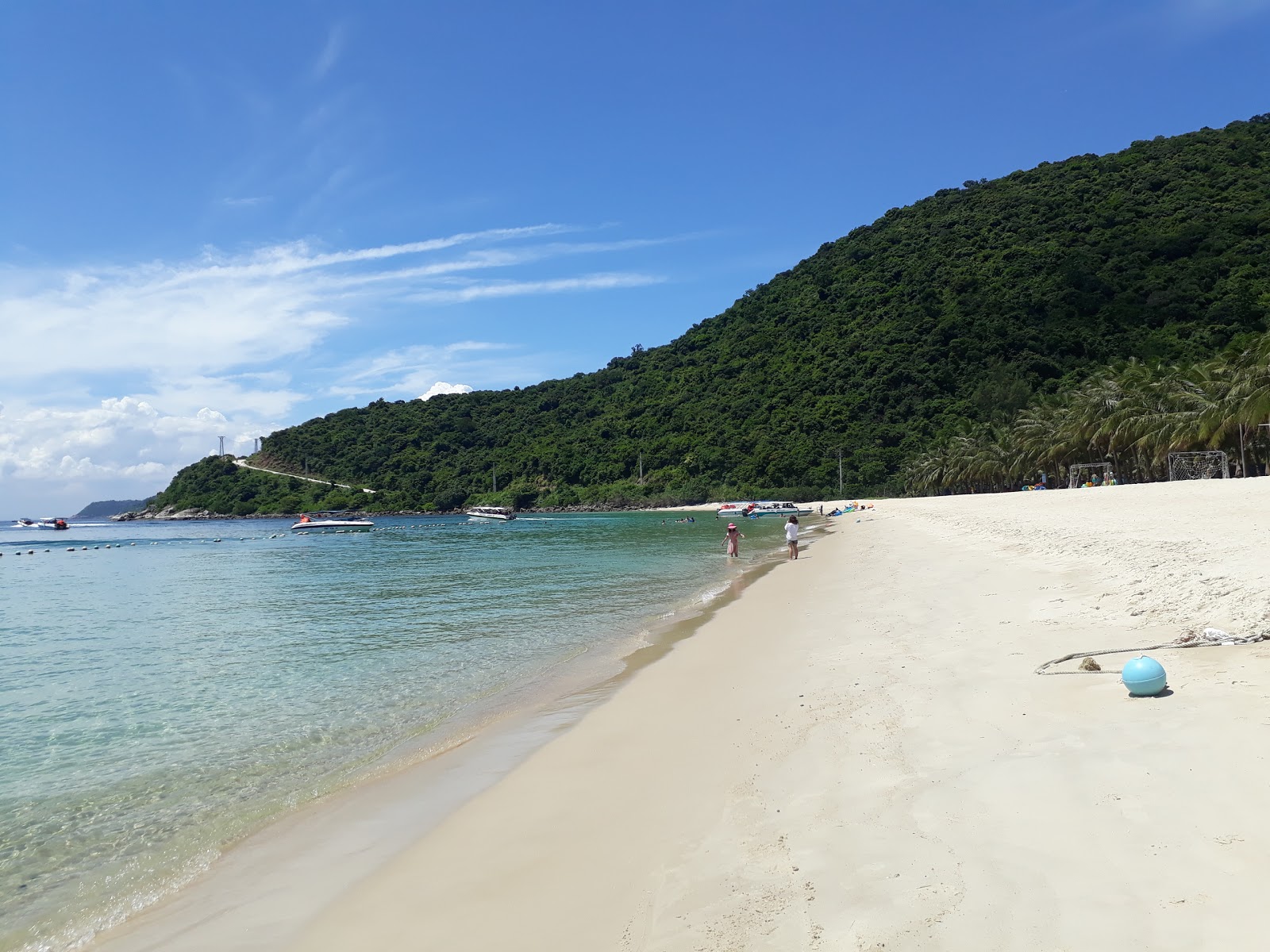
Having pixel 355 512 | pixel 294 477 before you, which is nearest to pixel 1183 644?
pixel 355 512

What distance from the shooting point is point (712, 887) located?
4.04 meters

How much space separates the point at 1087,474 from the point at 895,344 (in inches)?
2498

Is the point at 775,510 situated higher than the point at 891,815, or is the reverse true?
the point at 891,815

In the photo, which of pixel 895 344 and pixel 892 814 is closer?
pixel 892 814

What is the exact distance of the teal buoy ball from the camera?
18.3 feet

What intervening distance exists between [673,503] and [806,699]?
114686 millimetres

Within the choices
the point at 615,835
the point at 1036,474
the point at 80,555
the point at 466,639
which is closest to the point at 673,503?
the point at 1036,474

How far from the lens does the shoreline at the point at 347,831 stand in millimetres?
4465

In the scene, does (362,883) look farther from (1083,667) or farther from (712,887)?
(1083,667)

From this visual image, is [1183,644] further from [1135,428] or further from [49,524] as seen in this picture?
[49,524]

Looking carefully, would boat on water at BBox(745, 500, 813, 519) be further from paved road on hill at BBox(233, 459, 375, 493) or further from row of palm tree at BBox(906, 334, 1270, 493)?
paved road on hill at BBox(233, 459, 375, 493)

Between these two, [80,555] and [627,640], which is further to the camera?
[80,555]

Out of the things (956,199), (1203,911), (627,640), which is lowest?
(627,640)

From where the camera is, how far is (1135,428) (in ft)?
154
